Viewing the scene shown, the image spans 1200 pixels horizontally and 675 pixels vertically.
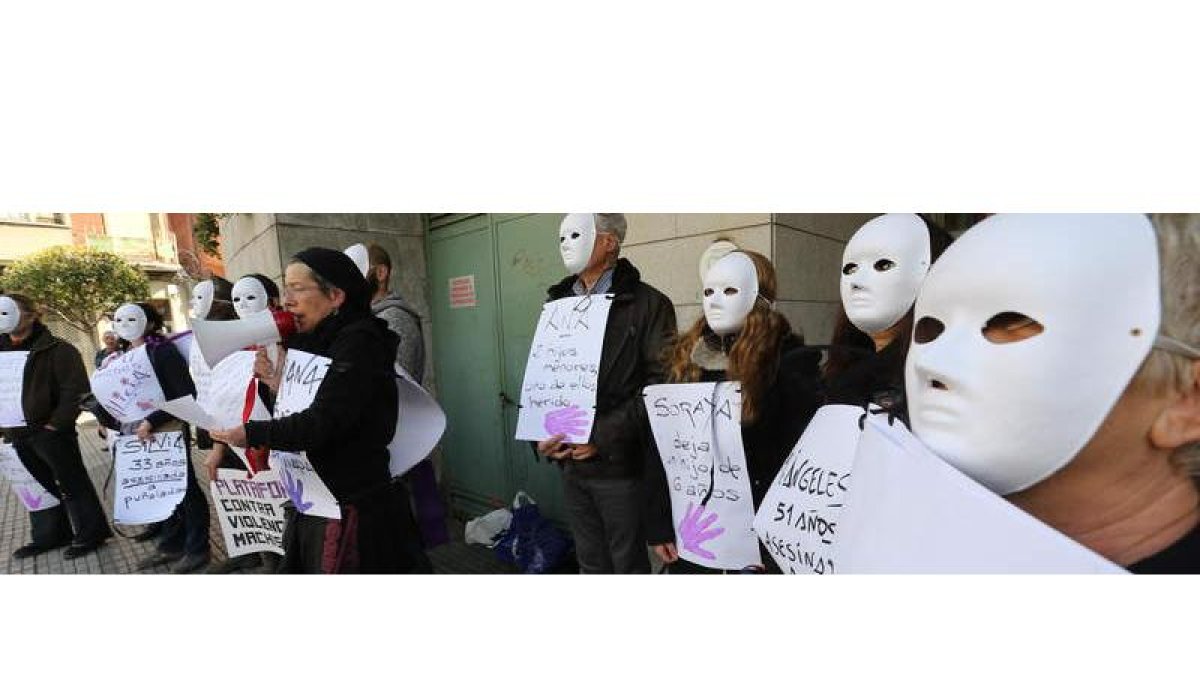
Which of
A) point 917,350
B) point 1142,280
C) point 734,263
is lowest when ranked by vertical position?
point 917,350

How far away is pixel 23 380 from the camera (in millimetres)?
2902

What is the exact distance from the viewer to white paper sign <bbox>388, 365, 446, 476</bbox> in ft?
6.63

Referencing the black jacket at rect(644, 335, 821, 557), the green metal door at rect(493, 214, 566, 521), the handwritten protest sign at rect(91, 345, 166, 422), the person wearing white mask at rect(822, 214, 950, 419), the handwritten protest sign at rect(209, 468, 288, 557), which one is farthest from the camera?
the green metal door at rect(493, 214, 566, 521)

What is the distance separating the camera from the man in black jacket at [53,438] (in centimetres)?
285

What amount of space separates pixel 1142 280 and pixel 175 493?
174 inches

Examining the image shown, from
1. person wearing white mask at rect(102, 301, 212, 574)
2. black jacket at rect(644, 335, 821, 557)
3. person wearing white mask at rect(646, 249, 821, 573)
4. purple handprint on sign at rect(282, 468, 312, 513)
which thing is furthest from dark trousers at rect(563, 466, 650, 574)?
person wearing white mask at rect(102, 301, 212, 574)

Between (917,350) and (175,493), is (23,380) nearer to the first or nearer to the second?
(175,493)

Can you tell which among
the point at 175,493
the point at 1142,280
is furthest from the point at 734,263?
the point at 175,493

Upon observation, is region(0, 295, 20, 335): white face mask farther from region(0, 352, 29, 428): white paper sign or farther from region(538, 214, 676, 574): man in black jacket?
region(538, 214, 676, 574): man in black jacket

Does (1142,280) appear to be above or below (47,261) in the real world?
below

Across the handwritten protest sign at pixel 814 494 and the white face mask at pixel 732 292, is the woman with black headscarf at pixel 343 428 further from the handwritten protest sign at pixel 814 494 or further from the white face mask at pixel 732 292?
the handwritten protest sign at pixel 814 494

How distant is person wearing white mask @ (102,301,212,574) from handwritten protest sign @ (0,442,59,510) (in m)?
0.72
